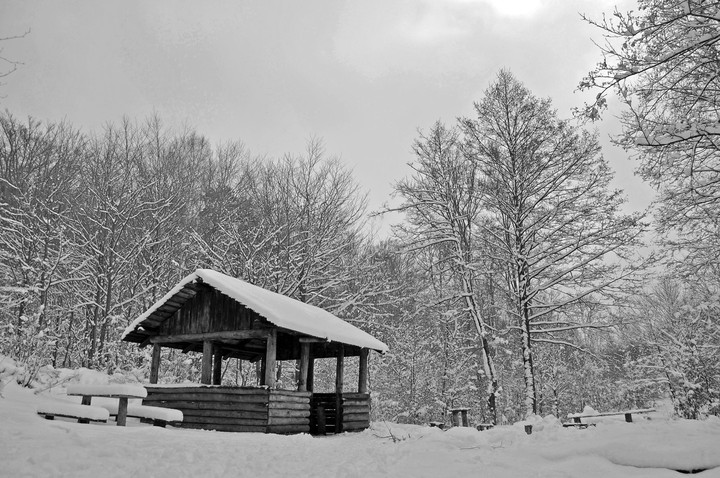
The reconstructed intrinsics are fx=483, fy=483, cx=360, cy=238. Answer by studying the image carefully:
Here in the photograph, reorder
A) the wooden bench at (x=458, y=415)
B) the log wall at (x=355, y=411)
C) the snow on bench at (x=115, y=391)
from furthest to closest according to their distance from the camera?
1. the log wall at (x=355, y=411)
2. the wooden bench at (x=458, y=415)
3. the snow on bench at (x=115, y=391)

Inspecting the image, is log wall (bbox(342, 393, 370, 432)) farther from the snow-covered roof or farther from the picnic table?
the picnic table

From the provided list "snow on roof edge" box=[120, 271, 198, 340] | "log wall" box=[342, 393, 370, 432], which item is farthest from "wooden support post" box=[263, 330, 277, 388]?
"log wall" box=[342, 393, 370, 432]

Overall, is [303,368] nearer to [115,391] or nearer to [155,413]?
[155,413]

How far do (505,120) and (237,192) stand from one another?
55.4 ft

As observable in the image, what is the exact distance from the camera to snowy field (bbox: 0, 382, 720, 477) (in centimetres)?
500

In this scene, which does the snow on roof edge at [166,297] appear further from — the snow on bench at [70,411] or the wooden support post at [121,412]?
the snow on bench at [70,411]

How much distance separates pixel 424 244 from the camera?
1953cm

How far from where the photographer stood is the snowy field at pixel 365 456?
16.4ft

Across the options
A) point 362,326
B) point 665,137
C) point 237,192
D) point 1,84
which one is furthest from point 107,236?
point 665,137

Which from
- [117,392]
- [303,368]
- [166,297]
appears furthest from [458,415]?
[117,392]

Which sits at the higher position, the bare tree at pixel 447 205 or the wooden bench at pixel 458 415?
the bare tree at pixel 447 205

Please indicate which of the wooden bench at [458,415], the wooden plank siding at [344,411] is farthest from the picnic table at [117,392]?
the wooden bench at [458,415]

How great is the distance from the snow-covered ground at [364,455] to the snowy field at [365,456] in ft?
0.03

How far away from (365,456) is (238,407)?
6.12m
